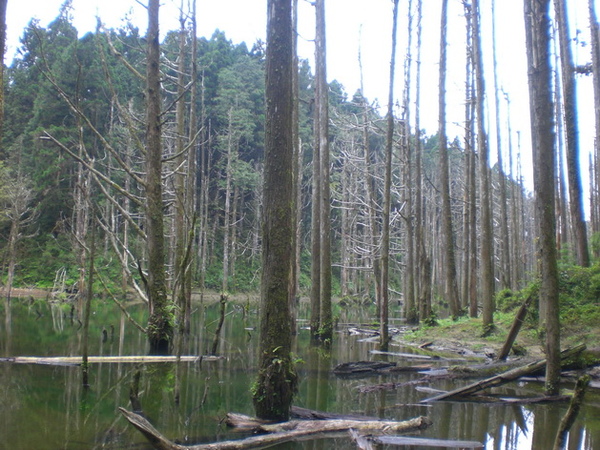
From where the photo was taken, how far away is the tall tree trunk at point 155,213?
9992 mm

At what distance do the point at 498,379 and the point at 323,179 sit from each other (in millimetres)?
9346

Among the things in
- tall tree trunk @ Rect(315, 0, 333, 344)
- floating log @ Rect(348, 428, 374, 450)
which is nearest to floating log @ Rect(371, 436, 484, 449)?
floating log @ Rect(348, 428, 374, 450)

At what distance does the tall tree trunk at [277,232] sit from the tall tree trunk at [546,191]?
3.85 m

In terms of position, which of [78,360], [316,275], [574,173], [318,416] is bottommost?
[318,416]

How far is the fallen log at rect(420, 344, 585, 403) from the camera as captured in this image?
24.2 ft

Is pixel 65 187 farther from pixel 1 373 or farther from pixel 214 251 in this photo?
pixel 1 373

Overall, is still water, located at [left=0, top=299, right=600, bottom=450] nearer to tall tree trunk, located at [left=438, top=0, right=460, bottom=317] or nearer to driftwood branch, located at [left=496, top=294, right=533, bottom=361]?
driftwood branch, located at [left=496, top=294, right=533, bottom=361]

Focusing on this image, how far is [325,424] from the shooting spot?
5.64 meters

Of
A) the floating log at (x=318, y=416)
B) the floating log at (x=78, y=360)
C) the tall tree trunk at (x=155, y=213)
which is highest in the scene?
the tall tree trunk at (x=155, y=213)

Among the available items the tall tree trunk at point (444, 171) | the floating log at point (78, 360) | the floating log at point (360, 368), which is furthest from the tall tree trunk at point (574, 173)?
the floating log at point (78, 360)

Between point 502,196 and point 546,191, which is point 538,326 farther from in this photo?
point 502,196

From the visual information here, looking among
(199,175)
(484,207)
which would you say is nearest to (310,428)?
(484,207)

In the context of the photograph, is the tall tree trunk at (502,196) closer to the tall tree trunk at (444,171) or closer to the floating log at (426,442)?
the tall tree trunk at (444,171)

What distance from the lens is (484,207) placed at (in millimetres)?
15102
